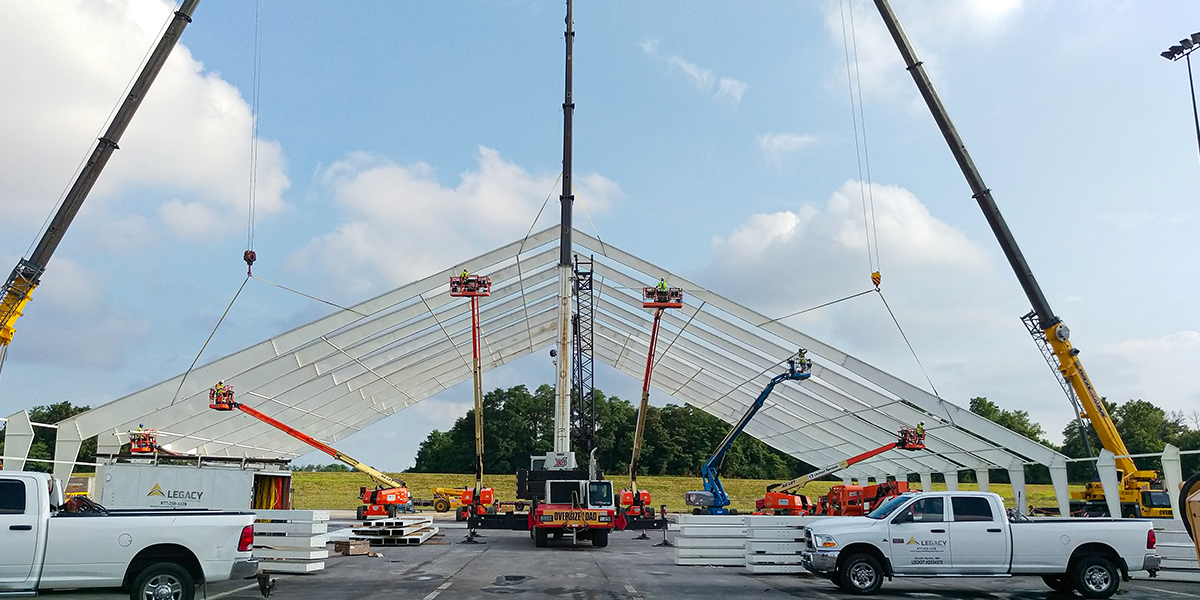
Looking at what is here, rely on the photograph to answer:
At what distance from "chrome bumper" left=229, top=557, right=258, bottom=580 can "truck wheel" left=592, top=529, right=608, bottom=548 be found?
673 inches

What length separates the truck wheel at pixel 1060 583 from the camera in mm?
15336

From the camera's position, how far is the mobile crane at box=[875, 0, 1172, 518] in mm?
29750

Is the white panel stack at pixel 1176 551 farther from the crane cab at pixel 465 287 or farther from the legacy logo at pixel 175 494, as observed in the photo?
the legacy logo at pixel 175 494

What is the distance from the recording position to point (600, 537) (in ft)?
91.1

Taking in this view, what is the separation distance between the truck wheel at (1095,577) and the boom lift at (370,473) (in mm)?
24905

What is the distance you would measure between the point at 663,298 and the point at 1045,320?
13.3 m

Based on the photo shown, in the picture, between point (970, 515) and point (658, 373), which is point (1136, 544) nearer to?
point (970, 515)

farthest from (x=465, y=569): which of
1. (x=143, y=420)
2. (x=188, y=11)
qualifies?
(x=143, y=420)

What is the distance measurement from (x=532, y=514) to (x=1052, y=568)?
60.1ft

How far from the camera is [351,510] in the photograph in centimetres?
6091

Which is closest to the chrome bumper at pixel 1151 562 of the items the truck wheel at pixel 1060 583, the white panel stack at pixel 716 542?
the truck wheel at pixel 1060 583

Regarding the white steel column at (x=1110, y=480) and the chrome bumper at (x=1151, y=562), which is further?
the white steel column at (x=1110, y=480)

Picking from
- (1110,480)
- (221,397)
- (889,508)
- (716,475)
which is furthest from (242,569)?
(716,475)

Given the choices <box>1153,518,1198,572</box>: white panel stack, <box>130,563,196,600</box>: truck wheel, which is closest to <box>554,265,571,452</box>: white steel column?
<box>1153,518,1198,572</box>: white panel stack
